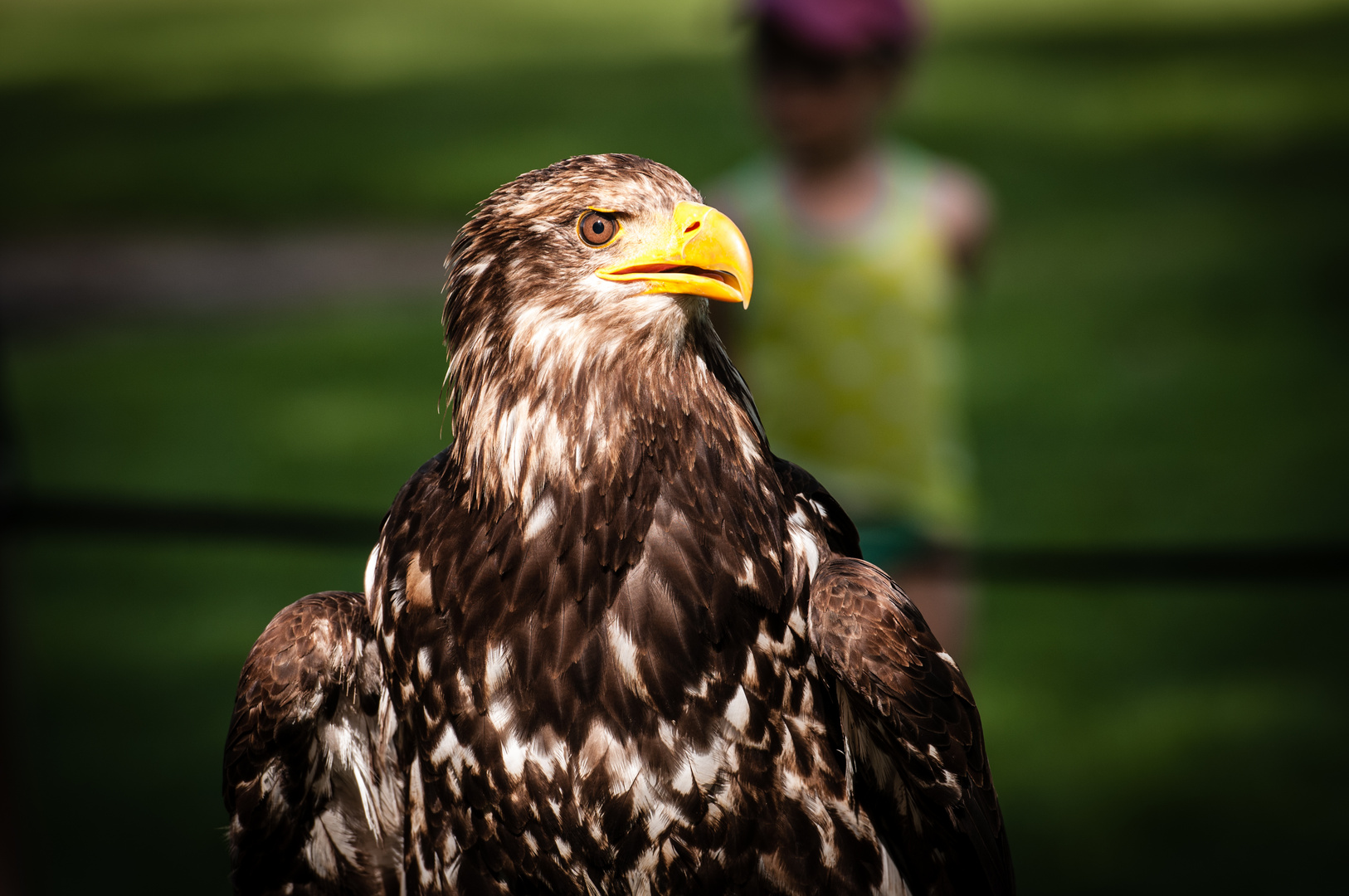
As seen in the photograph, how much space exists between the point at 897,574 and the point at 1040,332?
9885 mm

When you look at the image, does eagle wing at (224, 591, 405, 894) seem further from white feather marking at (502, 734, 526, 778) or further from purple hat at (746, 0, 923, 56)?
purple hat at (746, 0, 923, 56)

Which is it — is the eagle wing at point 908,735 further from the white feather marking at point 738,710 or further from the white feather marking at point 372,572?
the white feather marking at point 372,572

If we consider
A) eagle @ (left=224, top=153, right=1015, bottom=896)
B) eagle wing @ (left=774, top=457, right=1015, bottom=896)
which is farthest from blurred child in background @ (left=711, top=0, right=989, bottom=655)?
eagle @ (left=224, top=153, right=1015, bottom=896)

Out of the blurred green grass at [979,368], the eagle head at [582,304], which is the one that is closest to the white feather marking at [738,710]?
the eagle head at [582,304]

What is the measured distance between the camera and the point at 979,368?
13391 millimetres

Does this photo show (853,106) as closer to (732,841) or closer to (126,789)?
(732,841)

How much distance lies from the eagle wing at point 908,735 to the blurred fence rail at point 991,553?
1512 mm

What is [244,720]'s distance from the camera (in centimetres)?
278

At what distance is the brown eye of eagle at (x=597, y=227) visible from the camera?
2561mm

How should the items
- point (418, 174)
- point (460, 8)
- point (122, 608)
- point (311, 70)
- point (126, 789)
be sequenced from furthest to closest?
point (460, 8) → point (311, 70) → point (418, 174) → point (122, 608) → point (126, 789)

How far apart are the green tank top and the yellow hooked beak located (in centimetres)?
235

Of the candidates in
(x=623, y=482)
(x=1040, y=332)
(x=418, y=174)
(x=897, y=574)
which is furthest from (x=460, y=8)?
(x=623, y=482)

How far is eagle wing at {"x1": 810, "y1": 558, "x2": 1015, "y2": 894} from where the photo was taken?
2564 millimetres

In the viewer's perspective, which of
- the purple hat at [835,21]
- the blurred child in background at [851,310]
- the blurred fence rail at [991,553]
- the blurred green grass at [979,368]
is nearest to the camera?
the blurred fence rail at [991,553]
